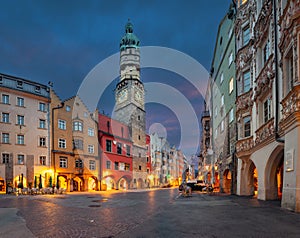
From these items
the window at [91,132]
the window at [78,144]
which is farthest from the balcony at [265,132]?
the window at [91,132]

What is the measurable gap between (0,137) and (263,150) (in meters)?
32.4

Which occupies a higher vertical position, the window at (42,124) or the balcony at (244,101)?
the balcony at (244,101)

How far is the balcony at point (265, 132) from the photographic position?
47.5ft

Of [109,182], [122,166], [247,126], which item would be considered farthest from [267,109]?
[122,166]

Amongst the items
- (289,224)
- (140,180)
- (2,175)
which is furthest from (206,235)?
(140,180)

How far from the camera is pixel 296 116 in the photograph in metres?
10.3

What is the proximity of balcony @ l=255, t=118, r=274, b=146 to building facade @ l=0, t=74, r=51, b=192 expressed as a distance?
27.8 meters

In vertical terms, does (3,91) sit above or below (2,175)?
above

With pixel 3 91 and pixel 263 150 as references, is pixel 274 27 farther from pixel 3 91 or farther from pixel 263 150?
pixel 3 91

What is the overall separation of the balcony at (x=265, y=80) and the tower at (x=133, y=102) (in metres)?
41.6

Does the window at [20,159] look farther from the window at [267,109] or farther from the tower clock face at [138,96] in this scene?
the tower clock face at [138,96]

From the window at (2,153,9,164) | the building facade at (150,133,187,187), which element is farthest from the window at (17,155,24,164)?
the building facade at (150,133,187,187)

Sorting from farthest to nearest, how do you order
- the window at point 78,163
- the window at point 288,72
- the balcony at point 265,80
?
the window at point 78,163
the balcony at point 265,80
the window at point 288,72

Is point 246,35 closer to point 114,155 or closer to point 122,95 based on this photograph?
point 114,155
